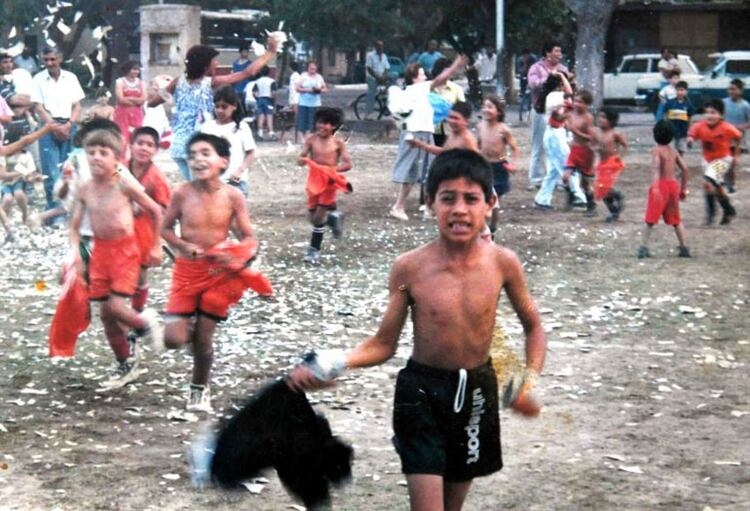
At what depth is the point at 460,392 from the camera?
4367 millimetres

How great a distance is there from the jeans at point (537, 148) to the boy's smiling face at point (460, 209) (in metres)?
13.1

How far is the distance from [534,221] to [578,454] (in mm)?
8910

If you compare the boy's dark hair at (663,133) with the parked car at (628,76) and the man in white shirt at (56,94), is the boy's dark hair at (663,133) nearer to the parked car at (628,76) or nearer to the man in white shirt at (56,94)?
the man in white shirt at (56,94)

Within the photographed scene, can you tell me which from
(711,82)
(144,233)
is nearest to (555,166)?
(144,233)

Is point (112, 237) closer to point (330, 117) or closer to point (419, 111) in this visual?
point (330, 117)

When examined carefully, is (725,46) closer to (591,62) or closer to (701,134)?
(591,62)

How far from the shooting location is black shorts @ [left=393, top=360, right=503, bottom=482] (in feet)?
14.1

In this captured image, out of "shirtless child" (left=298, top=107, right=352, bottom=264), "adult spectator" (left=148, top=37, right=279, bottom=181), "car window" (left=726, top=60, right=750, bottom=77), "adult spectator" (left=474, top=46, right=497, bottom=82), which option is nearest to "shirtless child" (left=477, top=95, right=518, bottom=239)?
"shirtless child" (left=298, top=107, right=352, bottom=264)

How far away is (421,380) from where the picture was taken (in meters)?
4.39

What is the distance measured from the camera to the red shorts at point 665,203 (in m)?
12.4

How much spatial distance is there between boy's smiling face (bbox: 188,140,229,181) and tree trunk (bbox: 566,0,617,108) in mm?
23993

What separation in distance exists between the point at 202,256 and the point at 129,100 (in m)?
9.23

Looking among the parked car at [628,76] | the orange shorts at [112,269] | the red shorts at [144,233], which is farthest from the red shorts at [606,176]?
the parked car at [628,76]

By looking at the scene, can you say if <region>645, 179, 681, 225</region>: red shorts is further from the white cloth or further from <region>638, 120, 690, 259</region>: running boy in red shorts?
the white cloth
